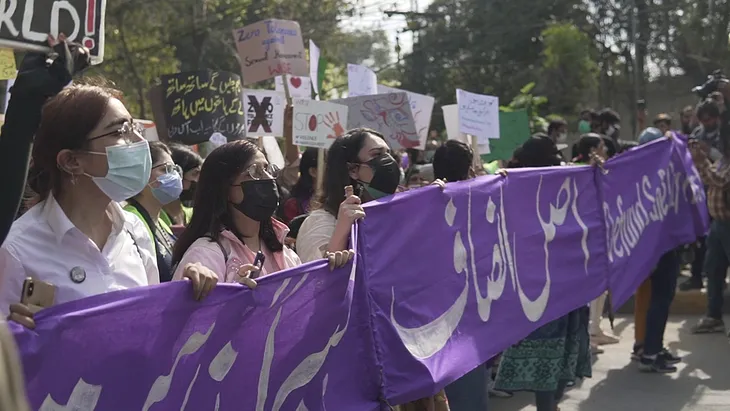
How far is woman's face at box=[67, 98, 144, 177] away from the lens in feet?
9.22

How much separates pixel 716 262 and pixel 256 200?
5946 mm

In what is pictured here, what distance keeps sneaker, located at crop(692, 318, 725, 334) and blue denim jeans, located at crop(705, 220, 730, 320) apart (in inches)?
2.2

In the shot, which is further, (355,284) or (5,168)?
(355,284)

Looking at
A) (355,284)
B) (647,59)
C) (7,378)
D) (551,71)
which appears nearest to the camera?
(7,378)

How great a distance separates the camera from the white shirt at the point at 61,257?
257cm

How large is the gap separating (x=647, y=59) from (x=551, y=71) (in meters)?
12.9

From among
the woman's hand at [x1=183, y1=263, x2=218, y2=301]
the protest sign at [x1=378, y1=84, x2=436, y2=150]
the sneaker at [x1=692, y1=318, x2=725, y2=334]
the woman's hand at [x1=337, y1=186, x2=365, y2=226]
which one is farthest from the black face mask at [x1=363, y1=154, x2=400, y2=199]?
the sneaker at [x1=692, y1=318, x2=725, y2=334]

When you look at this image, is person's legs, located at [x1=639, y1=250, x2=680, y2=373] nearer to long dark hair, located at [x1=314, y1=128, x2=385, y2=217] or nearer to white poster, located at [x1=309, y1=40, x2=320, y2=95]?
white poster, located at [x1=309, y1=40, x2=320, y2=95]

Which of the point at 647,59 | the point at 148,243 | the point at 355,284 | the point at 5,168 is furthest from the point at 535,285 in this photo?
the point at 647,59

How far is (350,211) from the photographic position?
3.83m

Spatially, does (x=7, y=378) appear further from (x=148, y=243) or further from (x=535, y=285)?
(x=535, y=285)

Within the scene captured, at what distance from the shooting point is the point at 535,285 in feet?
18.0

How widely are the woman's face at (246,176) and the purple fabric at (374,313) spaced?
0.39 metres

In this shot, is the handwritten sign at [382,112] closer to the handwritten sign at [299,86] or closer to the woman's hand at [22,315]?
the handwritten sign at [299,86]
